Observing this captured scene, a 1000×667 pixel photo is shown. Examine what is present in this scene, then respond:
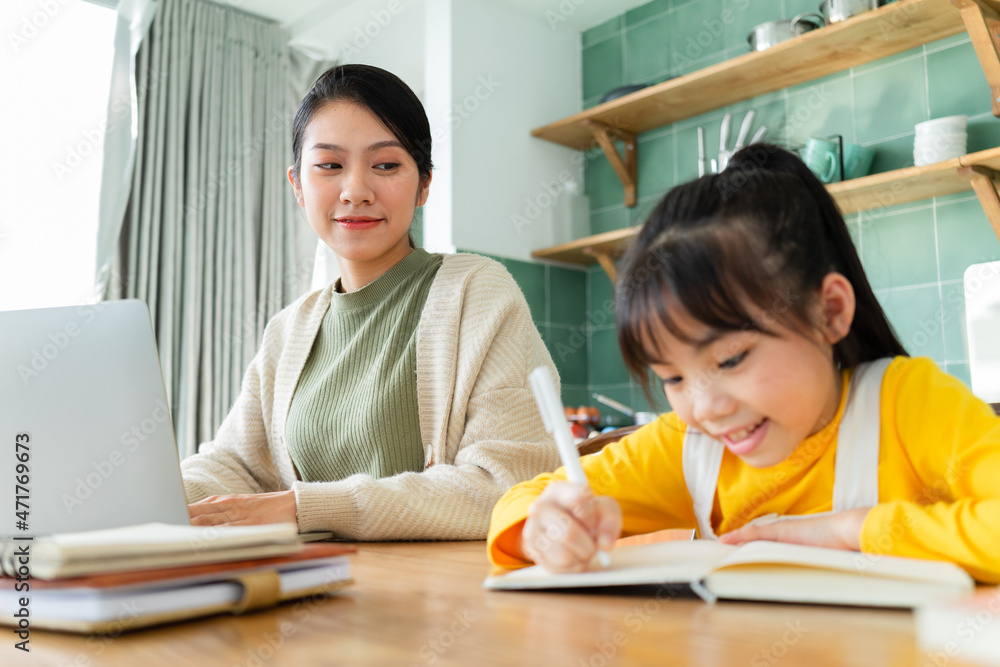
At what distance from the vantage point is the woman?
3.86 ft

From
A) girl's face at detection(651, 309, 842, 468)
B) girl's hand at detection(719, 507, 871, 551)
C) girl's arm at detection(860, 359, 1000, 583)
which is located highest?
girl's face at detection(651, 309, 842, 468)

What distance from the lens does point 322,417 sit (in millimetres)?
1283

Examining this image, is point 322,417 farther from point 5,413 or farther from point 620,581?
point 620,581

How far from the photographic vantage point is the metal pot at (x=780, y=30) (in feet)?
8.73

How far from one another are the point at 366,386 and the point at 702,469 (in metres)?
0.60

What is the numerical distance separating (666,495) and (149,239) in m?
2.82

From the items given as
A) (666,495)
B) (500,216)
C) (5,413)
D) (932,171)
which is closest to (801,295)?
(666,495)

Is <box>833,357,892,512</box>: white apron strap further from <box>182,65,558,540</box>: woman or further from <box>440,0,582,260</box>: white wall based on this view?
<box>440,0,582,260</box>: white wall

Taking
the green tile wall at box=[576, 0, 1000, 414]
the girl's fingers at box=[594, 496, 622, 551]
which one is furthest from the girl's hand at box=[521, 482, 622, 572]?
the green tile wall at box=[576, 0, 1000, 414]

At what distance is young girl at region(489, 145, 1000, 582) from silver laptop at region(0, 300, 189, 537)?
33 cm

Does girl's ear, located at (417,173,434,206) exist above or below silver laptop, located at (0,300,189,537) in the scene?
above

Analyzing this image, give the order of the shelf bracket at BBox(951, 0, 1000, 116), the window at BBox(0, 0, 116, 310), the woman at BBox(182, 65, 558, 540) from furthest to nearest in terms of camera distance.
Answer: the window at BBox(0, 0, 116, 310) < the shelf bracket at BBox(951, 0, 1000, 116) < the woman at BBox(182, 65, 558, 540)

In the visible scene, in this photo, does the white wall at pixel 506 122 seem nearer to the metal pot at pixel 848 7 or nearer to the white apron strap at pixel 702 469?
the metal pot at pixel 848 7

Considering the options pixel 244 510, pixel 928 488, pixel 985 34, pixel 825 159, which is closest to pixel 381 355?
pixel 244 510
